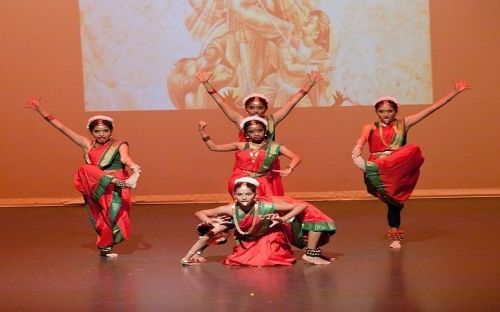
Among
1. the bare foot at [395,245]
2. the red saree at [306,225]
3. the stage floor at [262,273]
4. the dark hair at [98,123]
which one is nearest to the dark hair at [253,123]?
the red saree at [306,225]

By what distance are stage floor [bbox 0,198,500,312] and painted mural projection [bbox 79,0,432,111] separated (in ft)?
4.79

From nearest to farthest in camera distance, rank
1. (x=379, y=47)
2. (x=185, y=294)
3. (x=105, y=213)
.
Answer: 1. (x=185, y=294)
2. (x=105, y=213)
3. (x=379, y=47)

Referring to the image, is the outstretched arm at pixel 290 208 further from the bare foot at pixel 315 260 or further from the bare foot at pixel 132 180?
the bare foot at pixel 132 180

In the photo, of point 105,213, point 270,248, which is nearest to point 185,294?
point 270,248

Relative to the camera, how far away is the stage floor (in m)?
4.50

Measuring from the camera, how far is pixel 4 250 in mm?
6391

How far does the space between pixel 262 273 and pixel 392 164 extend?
1.24 m

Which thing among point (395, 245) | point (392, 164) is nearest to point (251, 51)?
point (392, 164)

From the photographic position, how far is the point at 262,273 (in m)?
5.21

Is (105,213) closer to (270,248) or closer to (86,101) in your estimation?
(270,248)

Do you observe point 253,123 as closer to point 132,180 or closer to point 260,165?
point 260,165

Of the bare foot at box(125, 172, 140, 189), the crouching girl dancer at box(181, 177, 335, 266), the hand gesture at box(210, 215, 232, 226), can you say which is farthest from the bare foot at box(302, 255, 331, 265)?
the bare foot at box(125, 172, 140, 189)

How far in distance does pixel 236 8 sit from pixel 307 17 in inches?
23.3

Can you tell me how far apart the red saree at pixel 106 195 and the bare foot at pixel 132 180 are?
0.56 feet
